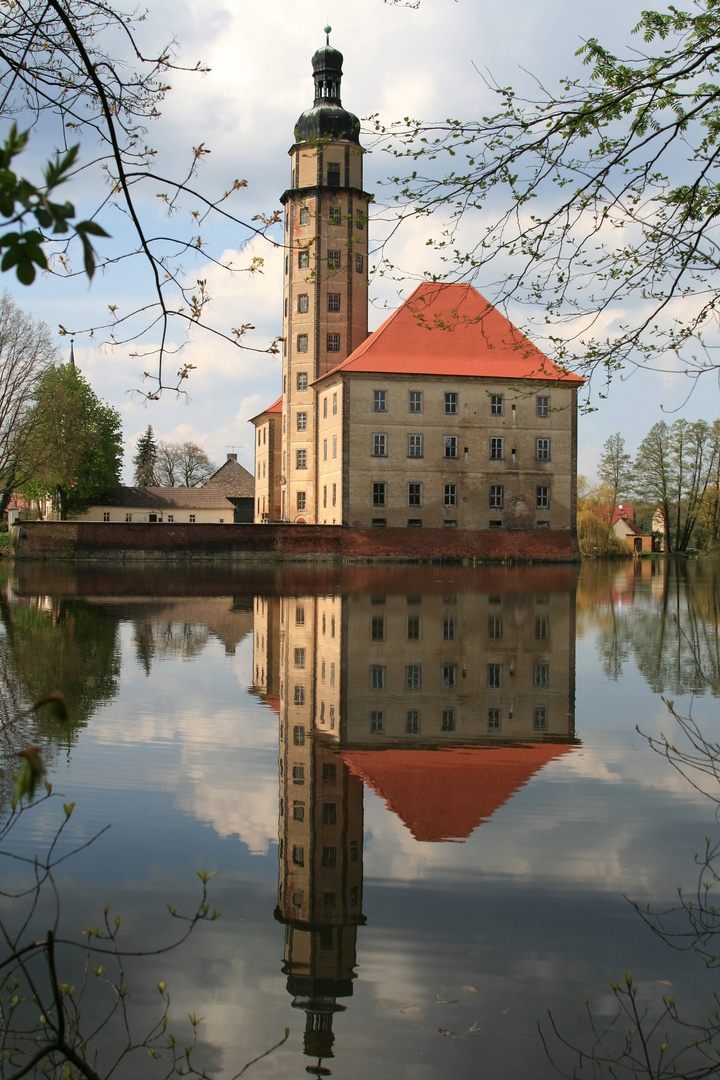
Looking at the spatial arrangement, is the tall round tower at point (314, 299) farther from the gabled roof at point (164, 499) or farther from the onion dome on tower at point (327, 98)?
the gabled roof at point (164, 499)

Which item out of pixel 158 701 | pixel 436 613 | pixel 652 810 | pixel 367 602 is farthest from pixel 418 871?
pixel 367 602

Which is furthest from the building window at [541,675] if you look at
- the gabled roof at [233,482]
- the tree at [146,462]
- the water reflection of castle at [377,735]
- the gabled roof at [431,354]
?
the tree at [146,462]

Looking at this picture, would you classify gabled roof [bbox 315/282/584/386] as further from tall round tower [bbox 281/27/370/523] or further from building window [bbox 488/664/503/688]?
building window [bbox 488/664/503/688]

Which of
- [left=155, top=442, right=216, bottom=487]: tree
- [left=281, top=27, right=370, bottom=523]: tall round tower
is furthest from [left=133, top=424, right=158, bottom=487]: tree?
[left=281, top=27, right=370, bottom=523]: tall round tower

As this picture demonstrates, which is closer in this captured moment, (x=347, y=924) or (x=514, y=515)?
(x=347, y=924)

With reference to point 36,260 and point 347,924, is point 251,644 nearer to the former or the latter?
point 347,924

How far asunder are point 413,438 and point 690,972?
5010 centimetres

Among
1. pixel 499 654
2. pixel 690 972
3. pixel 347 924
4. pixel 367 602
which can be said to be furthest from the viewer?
pixel 367 602

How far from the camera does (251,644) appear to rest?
16125mm

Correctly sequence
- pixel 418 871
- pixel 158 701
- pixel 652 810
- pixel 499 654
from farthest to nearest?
1. pixel 499 654
2. pixel 158 701
3. pixel 652 810
4. pixel 418 871

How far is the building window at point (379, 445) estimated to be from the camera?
5356 centimetres

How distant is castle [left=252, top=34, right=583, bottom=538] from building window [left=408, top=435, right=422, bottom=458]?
0.17ft

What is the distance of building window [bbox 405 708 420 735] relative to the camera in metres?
9.47

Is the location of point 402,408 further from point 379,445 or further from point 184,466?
point 184,466
